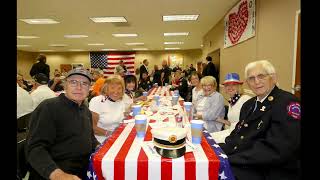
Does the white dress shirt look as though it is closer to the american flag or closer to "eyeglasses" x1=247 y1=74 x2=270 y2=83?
"eyeglasses" x1=247 y1=74 x2=270 y2=83

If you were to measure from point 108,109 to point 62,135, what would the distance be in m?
0.96

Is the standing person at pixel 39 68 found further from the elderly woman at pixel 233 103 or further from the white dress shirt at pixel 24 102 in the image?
the elderly woman at pixel 233 103

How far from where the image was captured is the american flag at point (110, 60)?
17.0m

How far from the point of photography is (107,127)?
249 centimetres

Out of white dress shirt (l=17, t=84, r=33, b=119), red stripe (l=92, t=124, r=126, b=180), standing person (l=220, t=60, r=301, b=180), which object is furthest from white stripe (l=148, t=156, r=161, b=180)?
white dress shirt (l=17, t=84, r=33, b=119)

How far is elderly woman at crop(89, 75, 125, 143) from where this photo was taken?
95.1 inches

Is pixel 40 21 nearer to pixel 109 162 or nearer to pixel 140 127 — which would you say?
pixel 140 127

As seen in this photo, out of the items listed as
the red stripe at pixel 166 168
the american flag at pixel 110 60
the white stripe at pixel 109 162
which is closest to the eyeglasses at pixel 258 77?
the red stripe at pixel 166 168

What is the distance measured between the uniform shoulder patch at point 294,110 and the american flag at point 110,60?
50.3 feet

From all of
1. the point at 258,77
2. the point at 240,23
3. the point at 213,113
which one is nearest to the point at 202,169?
the point at 258,77
